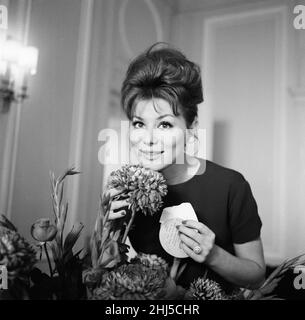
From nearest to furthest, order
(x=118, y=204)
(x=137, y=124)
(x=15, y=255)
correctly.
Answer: (x=15, y=255), (x=118, y=204), (x=137, y=124)

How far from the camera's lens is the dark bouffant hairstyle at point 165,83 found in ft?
1.95

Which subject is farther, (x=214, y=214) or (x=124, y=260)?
(x=214, y=214)

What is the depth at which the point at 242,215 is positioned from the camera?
60 centimetres

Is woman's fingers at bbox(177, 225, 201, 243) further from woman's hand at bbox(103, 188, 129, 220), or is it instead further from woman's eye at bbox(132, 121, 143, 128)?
woman's eye at bbox(132, 121, 143, 128)

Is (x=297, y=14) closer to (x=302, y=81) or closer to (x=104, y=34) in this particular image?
(x=302, y=81)

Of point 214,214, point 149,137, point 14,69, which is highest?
point 14,69

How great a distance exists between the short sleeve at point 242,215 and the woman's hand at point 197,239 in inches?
3.4

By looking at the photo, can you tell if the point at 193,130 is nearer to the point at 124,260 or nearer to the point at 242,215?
the point at 242,215

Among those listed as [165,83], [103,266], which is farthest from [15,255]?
[165,83]

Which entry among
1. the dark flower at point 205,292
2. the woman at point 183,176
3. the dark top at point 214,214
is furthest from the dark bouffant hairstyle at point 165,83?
the dark flower at point 205,292

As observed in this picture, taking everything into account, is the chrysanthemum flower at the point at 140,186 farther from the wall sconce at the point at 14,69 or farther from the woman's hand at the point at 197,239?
the wall sconce at the point at 14,69

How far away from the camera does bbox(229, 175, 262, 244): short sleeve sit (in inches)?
23.5

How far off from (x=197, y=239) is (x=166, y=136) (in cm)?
18

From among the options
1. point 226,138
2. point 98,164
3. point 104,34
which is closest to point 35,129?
point 98,164
